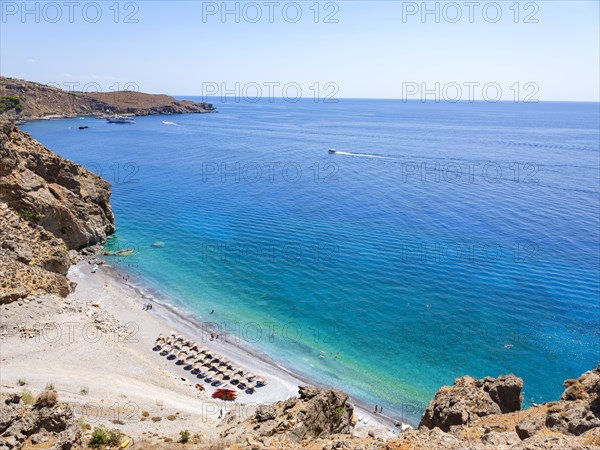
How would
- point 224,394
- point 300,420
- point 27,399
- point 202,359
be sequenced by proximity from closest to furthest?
1. point 300,420
2. point 27,399
3. point 224,394
4. point 202,359

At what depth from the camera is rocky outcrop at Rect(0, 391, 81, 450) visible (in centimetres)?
1944

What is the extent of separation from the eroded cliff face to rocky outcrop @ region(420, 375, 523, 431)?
36258 millimetres

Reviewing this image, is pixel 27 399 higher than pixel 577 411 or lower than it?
lower

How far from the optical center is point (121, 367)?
37.2 metres

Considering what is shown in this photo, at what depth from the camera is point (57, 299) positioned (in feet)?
146

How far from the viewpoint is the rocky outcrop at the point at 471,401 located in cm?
2106

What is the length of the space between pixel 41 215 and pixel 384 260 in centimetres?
4092

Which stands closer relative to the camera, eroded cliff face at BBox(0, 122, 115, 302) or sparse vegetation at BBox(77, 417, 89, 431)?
sparse vegetation at BBox(77, 417, 89, 431)

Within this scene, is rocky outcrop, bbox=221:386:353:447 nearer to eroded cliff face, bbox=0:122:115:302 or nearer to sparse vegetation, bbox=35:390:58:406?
sparse vegetation, bbox=35:390:58:406

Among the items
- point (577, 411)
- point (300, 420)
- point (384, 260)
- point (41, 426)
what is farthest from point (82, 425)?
point (384, 260)

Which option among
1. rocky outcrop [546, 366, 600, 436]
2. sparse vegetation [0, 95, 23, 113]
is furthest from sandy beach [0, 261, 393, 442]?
sparse vegetation [0, 95, 23, 113]

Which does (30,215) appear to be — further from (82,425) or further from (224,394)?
(82,425)

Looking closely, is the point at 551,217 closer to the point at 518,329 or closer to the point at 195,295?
the point at 518,329

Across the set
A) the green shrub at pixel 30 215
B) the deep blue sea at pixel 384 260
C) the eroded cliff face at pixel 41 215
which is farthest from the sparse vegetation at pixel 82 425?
the green shrub at pixel 30 215
